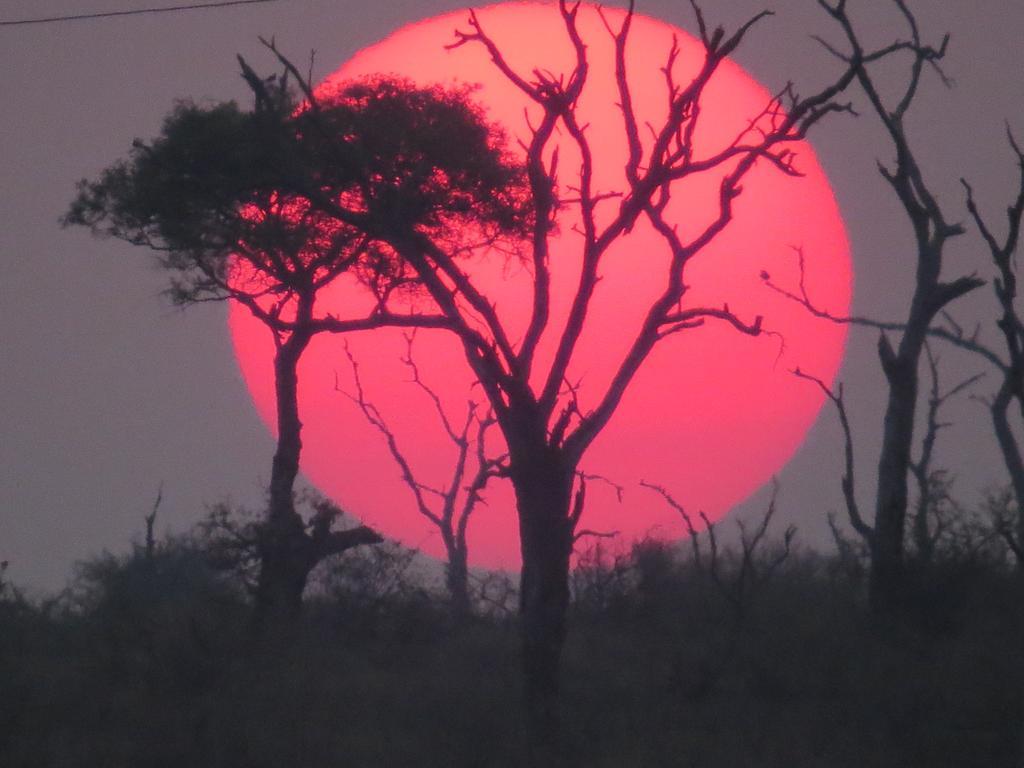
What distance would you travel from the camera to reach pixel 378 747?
14.4 metres

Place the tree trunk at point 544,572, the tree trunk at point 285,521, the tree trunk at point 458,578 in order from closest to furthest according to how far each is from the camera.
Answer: the tree trunk at point 544,572, the tree trunk at point 285,521, the tree trunk at point 458,578

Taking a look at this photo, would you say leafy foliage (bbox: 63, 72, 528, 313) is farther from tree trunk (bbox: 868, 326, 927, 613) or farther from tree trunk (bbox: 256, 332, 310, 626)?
tree trunk (bbox: 868, 326, 927, 613)

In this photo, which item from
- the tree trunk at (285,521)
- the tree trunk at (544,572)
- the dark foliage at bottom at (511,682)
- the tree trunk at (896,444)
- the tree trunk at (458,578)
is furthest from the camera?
the tree trunk at (458,578)

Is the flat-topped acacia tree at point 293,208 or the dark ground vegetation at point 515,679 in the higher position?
the flat-topped acacia tree at point 293,208

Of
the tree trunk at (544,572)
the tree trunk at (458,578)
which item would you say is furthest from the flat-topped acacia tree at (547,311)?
the tree trunk at (458,578)

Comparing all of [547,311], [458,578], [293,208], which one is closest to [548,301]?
[547,311]

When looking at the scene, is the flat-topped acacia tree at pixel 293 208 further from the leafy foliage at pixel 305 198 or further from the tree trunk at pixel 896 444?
the tree trunk at pixel 896 444

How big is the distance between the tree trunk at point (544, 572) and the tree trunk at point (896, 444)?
601cm

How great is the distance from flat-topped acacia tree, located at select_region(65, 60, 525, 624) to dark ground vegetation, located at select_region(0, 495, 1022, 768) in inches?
59.5

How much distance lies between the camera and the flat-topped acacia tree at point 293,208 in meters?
21.0

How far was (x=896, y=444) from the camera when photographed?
19953 millimetres

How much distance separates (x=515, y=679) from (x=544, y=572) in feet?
9.90

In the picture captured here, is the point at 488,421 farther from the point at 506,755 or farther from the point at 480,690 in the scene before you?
the point at 506,755

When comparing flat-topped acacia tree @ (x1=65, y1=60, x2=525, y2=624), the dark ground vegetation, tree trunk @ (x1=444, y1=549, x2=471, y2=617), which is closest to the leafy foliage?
flat-topped acacia tree @ (x1=65, y1=60, x2=525, y2=624)
